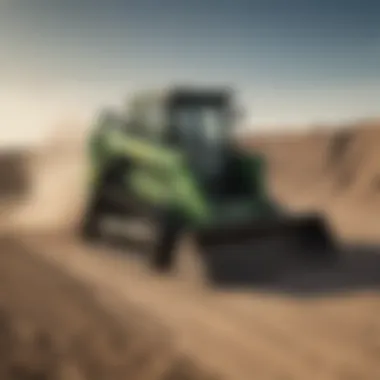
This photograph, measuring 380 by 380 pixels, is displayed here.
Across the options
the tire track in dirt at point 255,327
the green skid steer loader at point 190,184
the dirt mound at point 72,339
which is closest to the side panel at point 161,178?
the green skid steer loader at point 190,184

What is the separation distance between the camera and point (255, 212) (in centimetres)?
228

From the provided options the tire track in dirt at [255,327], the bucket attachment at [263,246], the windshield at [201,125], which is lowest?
the tire track in dirt at [255,327]

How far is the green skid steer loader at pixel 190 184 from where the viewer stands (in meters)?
2.13

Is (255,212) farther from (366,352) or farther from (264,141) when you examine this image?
(366,352)

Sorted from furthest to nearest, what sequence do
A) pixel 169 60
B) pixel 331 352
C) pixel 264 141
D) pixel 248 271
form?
pixel 264 141 → pixel 248 271 → pixel 169 60 → pixel 331 352

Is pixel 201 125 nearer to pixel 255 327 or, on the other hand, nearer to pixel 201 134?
pixel 201 134

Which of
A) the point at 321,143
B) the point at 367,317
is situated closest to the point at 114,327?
the point at 367,317

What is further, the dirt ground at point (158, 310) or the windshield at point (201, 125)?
the windshield at point (201, 125)

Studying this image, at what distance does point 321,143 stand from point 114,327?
4.07 ft

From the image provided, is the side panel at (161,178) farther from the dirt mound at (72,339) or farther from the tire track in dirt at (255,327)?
the dirt mound at (72,339)

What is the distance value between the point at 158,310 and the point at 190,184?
47 cm

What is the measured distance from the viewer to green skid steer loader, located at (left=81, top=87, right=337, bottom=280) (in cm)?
213

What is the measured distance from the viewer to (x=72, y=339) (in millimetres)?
1690

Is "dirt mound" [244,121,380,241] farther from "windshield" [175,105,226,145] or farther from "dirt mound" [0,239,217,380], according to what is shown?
"dirt mound" [0,239,217,380]
